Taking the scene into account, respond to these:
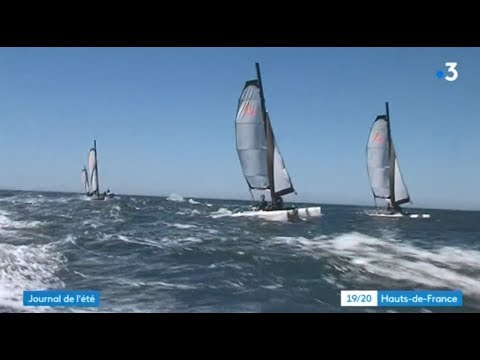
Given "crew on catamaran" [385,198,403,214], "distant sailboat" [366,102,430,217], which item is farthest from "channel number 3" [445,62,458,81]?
"crew on catamaran" [385,198,403,214]

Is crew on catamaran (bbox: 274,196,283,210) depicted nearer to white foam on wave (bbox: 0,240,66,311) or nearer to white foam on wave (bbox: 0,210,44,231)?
white foam on wave (bbox: 0,210,44,231)

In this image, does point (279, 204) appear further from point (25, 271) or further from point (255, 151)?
point (25, 271)

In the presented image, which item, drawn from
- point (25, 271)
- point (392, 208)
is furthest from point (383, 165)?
point (25, 271)

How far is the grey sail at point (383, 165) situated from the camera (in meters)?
5.83

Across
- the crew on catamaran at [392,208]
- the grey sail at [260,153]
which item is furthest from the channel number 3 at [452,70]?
the grey sail at [260,153]

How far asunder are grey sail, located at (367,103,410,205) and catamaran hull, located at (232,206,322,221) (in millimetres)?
1724

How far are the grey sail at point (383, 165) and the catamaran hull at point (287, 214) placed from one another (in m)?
1.72
